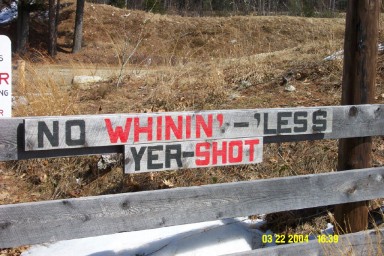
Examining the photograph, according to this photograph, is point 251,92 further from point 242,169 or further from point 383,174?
point 383,174

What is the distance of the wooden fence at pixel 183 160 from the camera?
3.06 m

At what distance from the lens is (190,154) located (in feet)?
11.7

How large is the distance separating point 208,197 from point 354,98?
61.6 inches

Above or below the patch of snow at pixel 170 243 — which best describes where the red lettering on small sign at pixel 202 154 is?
above

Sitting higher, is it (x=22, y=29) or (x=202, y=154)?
(x=22, y=29)

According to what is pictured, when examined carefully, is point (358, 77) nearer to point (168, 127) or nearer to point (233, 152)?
point (233, 152)

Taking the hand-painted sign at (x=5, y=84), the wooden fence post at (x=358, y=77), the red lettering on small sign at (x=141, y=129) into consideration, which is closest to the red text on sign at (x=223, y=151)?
the red lettering on small sign at (x=141, y=129)

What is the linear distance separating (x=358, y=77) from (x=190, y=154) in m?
1.55

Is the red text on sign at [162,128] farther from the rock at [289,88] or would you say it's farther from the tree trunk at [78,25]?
the tree trunk at [78,25]

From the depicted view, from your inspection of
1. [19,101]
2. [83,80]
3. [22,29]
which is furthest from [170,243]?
[22,29]

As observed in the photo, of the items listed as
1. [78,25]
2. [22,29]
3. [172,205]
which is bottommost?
[172,205]

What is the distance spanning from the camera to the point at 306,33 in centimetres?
2705

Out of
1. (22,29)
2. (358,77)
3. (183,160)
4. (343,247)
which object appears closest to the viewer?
(183,160)

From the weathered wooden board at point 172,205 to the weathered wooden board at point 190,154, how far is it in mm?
225
